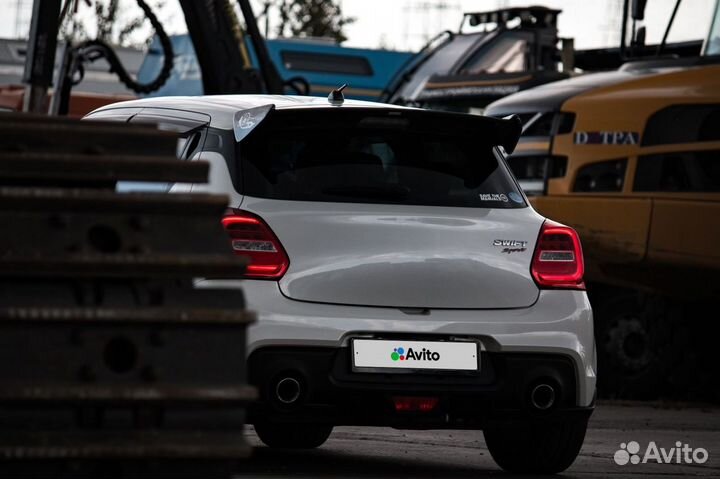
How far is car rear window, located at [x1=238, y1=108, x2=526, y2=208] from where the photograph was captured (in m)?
7.62

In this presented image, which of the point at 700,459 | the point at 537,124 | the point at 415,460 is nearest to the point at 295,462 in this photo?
the point at 415,460

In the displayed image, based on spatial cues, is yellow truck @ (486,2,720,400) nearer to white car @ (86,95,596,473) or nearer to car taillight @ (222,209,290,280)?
white car @ (86,95,596,473)

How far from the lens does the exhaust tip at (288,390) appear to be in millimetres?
7367

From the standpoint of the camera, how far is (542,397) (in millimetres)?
7715

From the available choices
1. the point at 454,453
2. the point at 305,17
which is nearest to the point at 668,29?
the point at 454,453

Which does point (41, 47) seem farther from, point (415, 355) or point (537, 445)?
point (415, 355)

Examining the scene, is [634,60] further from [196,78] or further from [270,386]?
[196,78]

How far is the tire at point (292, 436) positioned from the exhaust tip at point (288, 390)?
1.92m

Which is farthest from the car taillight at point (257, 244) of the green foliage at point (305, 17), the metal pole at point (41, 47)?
the green foliage at point (305, 17)

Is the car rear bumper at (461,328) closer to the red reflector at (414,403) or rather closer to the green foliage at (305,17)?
the red reflector at (414,403)

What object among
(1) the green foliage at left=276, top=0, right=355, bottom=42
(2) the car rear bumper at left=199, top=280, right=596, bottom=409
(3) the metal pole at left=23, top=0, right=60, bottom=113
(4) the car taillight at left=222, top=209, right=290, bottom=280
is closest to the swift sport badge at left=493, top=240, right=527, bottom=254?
(2) the car rear bumper at left=199, top=280, right=596, bottom=409

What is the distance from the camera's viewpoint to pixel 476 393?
24.8 feet

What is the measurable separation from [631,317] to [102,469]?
936 centimetres

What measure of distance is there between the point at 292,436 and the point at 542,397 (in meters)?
2.01
